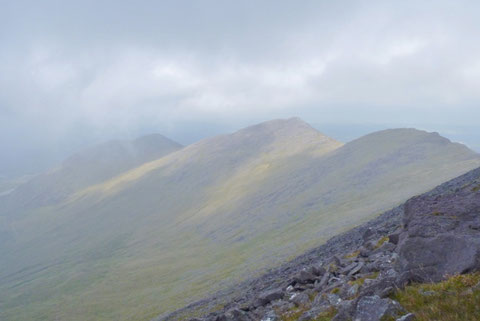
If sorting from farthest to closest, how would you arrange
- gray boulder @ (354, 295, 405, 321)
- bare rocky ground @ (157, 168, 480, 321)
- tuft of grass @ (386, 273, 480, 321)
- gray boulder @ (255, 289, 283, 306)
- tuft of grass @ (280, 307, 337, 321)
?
gray boulder @ (255, 289, 283, 306), tuft of grass @ (280, 307, 337, 321), bare rocky ground @ (157, 168, 480, 321), gray boulder @ (354, 295, 405, 321), tuft of grass @ (386, 273, 480, 321)

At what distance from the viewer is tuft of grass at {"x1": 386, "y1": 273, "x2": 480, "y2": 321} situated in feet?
34.5

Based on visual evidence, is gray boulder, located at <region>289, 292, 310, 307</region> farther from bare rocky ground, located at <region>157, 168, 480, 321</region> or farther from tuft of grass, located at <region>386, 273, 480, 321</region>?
tuft of grass, located at <region>386, 273, 480, 321</region>

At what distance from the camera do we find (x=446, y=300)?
11.6m

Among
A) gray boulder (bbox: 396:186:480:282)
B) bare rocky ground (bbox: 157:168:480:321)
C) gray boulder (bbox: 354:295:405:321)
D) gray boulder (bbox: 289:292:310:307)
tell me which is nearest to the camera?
gray boulder (bbox: 354:295:405:321)

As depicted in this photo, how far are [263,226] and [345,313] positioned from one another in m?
178

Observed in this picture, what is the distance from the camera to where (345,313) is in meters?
13.5

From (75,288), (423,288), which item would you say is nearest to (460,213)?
(423,288)

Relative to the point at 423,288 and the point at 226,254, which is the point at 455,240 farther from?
the point at 226,254

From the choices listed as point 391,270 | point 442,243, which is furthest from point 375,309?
point 391,270

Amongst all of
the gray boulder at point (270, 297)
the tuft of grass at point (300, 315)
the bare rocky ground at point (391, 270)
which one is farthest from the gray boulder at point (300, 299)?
the gray boulder at point (270, 297)

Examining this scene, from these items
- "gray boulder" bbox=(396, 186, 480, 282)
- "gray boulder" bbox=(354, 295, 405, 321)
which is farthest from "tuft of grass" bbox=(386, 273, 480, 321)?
"gray boulder" bbox=(396, 186, 480, 282)

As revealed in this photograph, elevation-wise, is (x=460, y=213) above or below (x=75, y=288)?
above

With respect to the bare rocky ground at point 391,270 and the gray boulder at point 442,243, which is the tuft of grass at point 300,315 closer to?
the bare rocky ground at point 391,270

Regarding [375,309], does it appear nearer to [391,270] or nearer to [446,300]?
[446,300]
